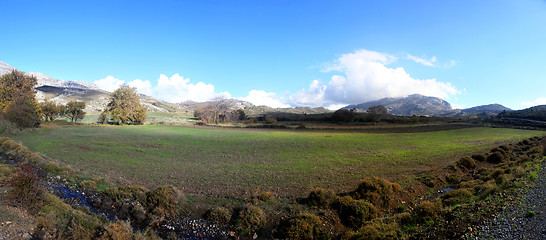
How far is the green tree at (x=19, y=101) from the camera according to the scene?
46375 mm

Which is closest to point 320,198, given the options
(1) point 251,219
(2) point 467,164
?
(1) point 251,219

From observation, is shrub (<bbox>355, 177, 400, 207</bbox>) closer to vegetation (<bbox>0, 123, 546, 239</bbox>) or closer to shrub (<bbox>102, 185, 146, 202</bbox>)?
vegetation (<bbox>0, 123, 546, 239</bbox>)

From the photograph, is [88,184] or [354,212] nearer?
[354,212]

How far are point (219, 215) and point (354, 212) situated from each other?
6956 millimetres

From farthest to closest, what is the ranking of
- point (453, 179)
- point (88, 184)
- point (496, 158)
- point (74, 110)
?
point (74, 110) < point (496, 158) < point (453, 179) < point (88, 184)

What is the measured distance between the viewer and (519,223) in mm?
8820

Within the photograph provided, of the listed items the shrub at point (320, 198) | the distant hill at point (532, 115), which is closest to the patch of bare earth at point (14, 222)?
the shrub at point (320, 198)

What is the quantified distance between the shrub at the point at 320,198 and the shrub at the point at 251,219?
3.30 metres

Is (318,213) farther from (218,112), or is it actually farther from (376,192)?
(218,112)

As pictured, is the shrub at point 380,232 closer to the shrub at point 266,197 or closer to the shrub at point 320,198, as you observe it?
the shrub at point 320,198

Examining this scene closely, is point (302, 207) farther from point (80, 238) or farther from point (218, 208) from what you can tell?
point (80, 238)

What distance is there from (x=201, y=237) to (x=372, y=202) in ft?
31.7

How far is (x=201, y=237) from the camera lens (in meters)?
11.2

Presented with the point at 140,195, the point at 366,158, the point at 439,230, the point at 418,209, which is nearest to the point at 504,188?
the point at 418,209
